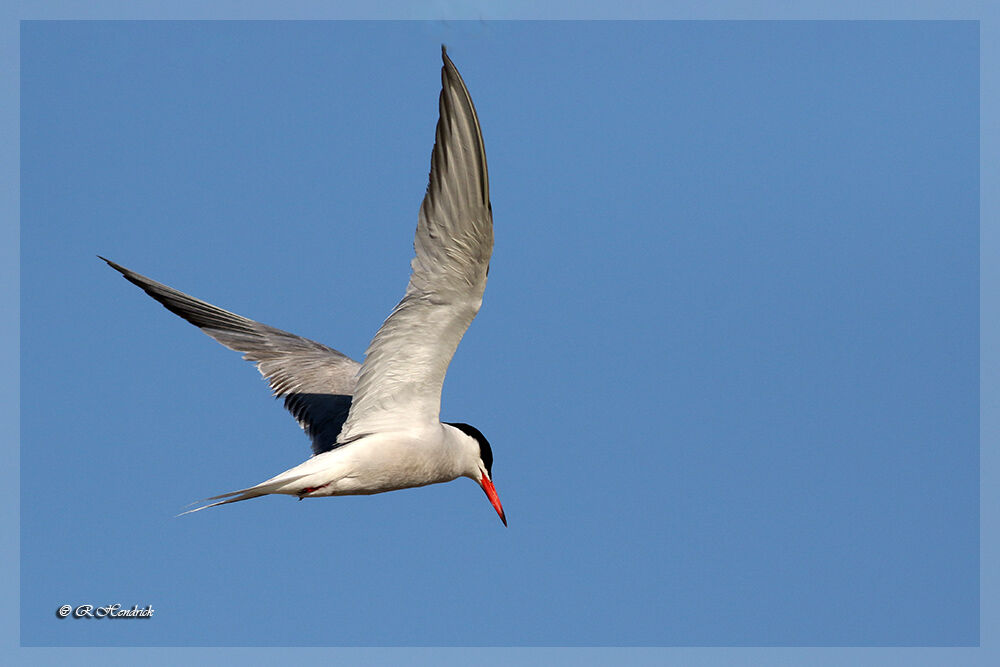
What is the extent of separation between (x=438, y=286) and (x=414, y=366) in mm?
703

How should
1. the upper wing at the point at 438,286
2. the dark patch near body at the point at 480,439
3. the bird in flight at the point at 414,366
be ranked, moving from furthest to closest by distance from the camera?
the dark patch near body at the point at 480,439, the bird in flight at the point at 414,366, the upper wing at the point at 438,286

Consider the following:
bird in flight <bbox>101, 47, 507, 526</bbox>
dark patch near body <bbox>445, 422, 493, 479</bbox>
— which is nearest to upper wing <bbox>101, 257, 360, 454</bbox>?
bird in flight <bbox>101, 47, 507, 526</bbox>

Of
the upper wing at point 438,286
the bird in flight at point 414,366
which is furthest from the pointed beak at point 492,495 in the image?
the upper wing at point 438,286

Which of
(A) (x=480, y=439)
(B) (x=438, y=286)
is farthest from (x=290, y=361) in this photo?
(B) (x=438, y=286)

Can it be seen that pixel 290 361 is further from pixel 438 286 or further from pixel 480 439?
pixel 438 286

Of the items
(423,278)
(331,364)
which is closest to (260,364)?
(331,364)

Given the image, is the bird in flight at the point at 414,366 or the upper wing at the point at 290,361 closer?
the bird in flight at the point at 414,366

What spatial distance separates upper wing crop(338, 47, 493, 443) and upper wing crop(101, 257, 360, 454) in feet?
3.59

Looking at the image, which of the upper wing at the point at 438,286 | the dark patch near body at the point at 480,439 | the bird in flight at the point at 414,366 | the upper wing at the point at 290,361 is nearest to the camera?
the upper wing at the point at 438,286

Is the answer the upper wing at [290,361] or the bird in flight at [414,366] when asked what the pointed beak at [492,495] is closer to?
the bird in flight at [414,366]

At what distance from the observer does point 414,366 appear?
21.3 ft

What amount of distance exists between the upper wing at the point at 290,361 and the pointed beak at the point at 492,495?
1087 mm

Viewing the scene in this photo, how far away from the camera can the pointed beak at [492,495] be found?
7.64 meters

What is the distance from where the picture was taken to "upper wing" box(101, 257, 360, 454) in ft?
25.9
